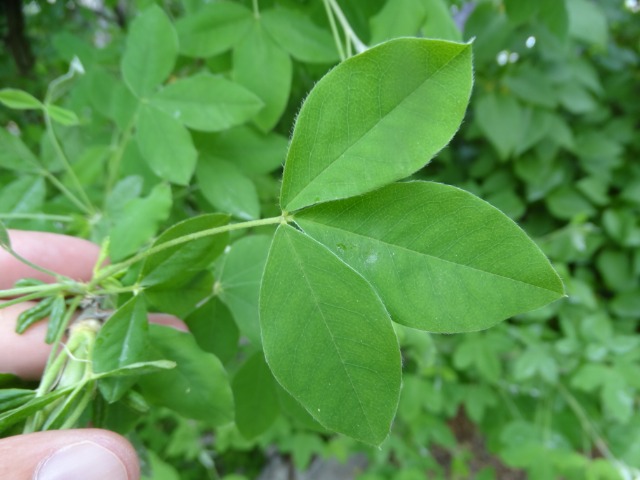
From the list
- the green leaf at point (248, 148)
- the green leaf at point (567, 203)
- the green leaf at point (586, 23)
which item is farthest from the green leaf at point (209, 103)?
the green leaf at point (567, 203)

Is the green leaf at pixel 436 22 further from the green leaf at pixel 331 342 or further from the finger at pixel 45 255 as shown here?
the finger at pixel 45 255

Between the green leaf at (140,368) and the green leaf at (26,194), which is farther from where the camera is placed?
the green leaf at (26,194)

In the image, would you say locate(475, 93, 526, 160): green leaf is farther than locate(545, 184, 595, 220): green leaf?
No

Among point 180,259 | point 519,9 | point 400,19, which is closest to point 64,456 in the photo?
point 180,259

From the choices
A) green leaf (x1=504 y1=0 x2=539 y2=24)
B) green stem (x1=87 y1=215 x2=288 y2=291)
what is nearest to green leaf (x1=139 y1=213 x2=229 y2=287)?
green stem (x1=87 y1=215 x2=288 y2=291)

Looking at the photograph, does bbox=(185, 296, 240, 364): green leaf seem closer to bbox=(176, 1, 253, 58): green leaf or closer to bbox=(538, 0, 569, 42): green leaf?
bbox=(176, 1, 253, 58): green leaf

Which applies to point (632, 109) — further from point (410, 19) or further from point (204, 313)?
point (204, 313)

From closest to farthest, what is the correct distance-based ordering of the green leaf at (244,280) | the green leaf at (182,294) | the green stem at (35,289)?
the green stem at (35,289) → the green leaf at (182,294) → the green leaf at (244,280)
